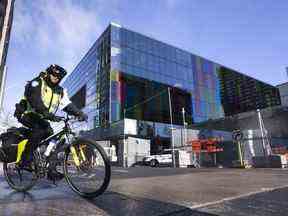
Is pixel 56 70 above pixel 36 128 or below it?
above

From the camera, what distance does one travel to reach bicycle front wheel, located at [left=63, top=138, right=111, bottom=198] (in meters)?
3.03

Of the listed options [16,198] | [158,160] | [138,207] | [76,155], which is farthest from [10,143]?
[158,160]

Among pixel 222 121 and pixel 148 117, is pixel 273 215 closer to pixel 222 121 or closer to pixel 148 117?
pixel 222 121

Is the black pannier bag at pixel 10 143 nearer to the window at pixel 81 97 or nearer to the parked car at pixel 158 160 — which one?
the parked car at pixel 158 160

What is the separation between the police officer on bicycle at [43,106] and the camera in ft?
10.9

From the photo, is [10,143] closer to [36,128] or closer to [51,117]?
[36,128]

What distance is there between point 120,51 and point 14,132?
3652cm

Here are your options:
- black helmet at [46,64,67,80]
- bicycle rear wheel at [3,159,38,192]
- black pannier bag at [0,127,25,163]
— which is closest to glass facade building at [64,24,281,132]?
bicycle rear wheel at [3,159,38,192]

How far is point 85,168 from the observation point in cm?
326

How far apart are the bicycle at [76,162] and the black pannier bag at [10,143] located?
276 mm

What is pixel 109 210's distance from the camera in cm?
242

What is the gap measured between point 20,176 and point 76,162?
128 centimetres

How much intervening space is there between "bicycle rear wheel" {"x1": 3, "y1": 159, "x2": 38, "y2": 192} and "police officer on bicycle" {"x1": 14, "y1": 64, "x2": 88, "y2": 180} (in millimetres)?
322

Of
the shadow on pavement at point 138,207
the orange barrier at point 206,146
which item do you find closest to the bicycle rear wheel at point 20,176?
the shadow on pavement at point 138,207
